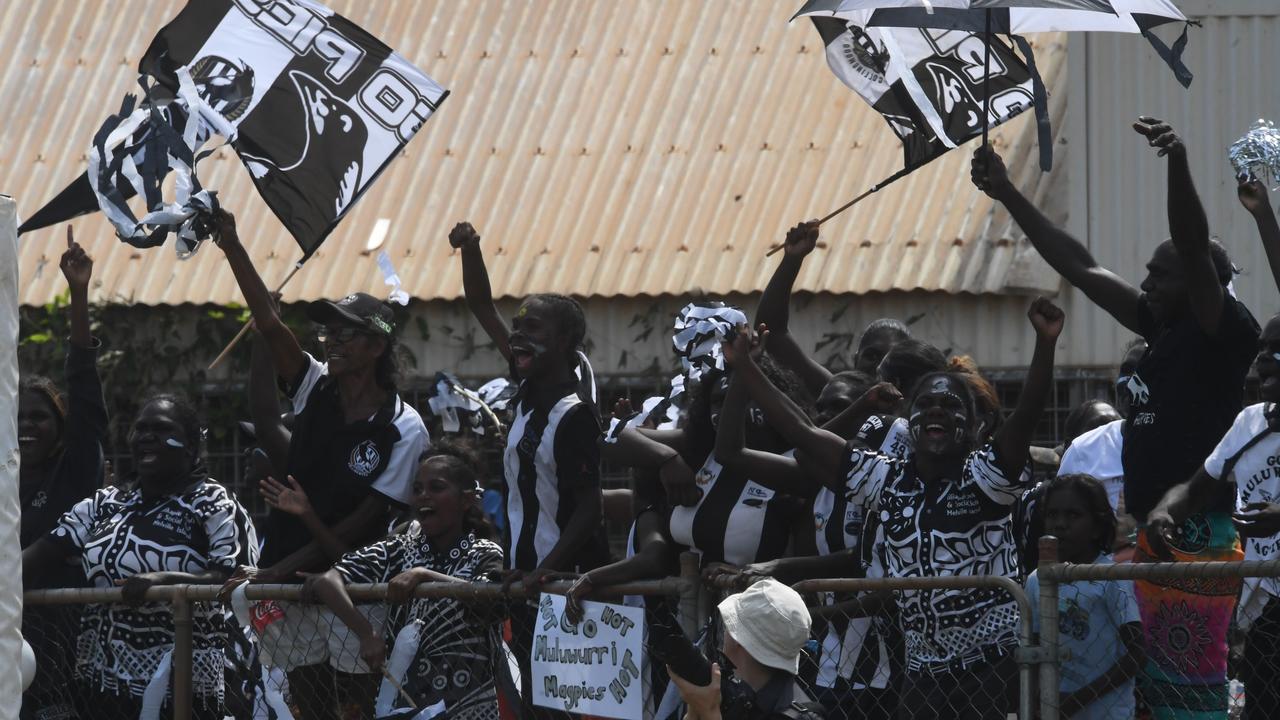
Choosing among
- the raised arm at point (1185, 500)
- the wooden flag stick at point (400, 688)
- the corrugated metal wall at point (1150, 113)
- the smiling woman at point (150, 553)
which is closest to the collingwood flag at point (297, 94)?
the smiling woman at point (150, 553)

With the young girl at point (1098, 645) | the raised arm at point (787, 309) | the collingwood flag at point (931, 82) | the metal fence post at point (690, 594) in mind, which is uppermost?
the collingwood flag at point (931, 82)

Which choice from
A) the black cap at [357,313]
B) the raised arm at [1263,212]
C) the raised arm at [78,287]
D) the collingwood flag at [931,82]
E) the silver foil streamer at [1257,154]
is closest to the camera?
the raised arm at [1263,212]

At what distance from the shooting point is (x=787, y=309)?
7.67 meters

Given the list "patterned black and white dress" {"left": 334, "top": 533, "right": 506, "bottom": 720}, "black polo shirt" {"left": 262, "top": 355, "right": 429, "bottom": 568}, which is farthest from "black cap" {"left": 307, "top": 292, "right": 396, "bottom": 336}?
"patterned black and white dress" {"left": 334, "top": 533, "right": 506, "bottom": 720}

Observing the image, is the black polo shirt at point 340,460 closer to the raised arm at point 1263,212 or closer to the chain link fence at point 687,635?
the chain link fence at point 687,635

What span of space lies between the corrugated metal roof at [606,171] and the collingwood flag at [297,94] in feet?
12.8

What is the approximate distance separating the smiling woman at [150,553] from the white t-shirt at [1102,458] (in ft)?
11.0

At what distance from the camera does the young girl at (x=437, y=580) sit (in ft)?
22.3

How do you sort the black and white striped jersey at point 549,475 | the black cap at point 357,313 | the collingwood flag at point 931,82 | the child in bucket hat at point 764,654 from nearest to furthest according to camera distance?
the child in bucket hat at point 764,654, the black and white striped jersey at point 549,475, the black cap at point 357,313, the collingwood flag at point 931,82

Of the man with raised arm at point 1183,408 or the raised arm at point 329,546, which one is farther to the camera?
the raised arm at point 329,546

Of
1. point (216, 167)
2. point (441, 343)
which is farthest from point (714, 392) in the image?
point (216, 167)

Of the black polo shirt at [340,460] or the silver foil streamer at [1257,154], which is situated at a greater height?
the silver foil streamer at [1257,154]

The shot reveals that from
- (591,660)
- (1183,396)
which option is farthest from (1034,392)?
(591,660)

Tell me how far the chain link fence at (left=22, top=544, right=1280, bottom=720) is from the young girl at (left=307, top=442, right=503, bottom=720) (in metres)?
0.01
